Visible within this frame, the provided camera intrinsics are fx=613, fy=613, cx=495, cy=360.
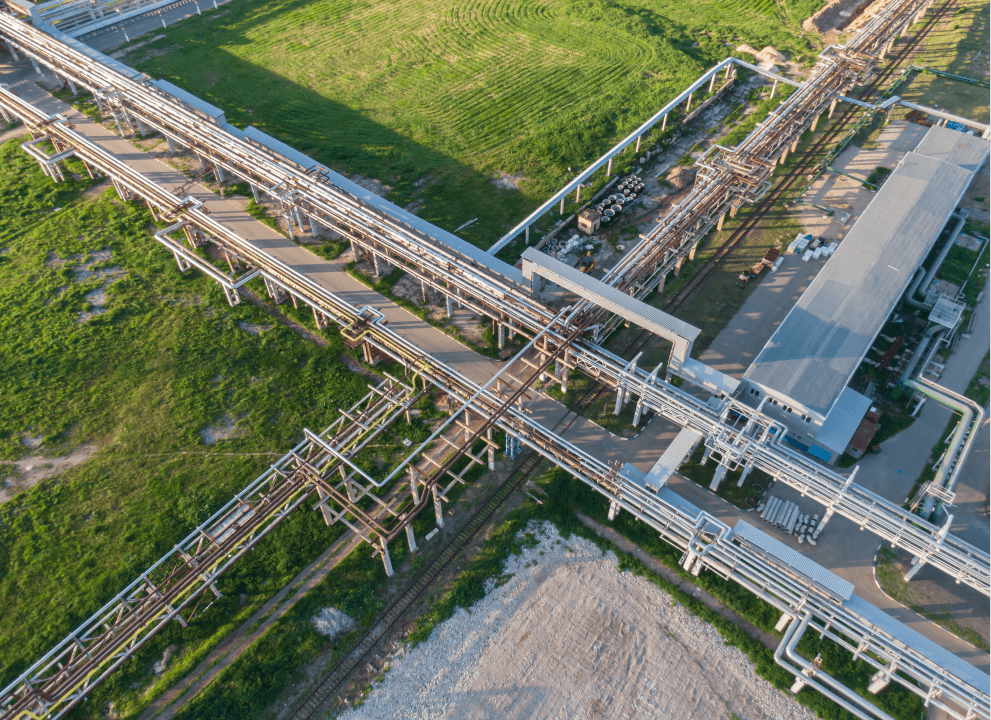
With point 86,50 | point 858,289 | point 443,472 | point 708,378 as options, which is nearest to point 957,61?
point 858,289

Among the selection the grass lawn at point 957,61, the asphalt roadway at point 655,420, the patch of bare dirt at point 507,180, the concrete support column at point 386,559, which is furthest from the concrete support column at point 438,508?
the grass lawn at point 957,61

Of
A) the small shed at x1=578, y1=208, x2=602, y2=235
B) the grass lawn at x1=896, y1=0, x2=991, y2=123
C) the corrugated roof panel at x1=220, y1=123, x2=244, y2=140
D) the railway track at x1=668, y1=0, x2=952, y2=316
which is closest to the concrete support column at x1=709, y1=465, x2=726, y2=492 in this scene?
the railway track at x1=668, y1=0, x2=952, y2=316

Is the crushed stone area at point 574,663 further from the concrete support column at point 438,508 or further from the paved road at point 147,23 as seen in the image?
the paved road at point 147,23

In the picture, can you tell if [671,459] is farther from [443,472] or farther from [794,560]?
[443,472]

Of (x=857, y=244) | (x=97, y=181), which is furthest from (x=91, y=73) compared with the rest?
(x=857, y=244)

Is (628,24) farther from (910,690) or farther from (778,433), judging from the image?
(910,690)

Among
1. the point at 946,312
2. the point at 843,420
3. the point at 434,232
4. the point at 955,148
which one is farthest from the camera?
Answer: the point at 955,148
